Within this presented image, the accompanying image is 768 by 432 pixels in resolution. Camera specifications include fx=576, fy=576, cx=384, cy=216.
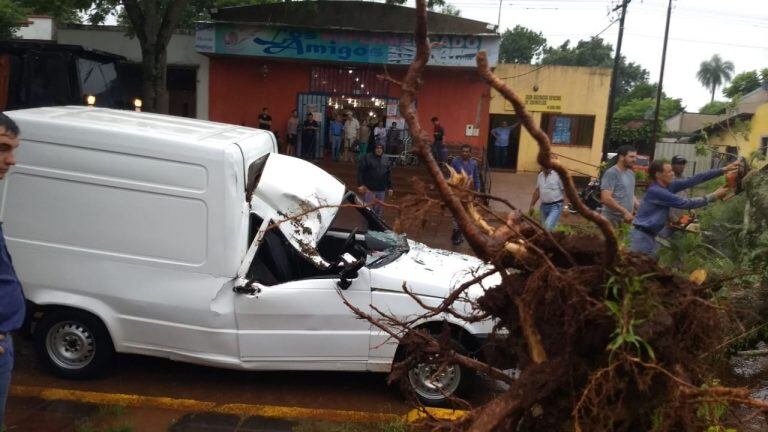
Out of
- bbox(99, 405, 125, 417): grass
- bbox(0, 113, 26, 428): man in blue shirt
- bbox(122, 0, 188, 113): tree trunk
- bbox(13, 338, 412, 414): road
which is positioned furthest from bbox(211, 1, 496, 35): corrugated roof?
bbox(0, 113, 26, 428): man in blue shirt

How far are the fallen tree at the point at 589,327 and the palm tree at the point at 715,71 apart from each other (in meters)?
84.7

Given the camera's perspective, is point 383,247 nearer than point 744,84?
Yes

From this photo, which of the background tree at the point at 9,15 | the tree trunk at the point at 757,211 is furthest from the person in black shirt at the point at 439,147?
the background tree at the point at 9,15

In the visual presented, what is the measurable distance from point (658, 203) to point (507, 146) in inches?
668

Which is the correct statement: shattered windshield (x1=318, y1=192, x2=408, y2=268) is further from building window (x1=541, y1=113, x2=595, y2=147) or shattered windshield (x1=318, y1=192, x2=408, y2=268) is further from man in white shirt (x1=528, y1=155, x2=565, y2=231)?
building window (x1=541, y1=113, x2=595, y2=147)

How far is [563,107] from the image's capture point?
70.7 ft

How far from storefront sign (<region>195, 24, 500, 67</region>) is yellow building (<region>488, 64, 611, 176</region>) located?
4.95m

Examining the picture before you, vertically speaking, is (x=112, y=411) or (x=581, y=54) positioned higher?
(x=581, y=54)

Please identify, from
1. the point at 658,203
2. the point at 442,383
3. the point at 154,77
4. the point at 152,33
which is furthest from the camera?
the point at 154,77

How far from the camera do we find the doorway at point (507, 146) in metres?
22.2

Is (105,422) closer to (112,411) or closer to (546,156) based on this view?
(112,411)

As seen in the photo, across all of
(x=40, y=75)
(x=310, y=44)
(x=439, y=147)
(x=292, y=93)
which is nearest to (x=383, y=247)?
(x=40, y=75)

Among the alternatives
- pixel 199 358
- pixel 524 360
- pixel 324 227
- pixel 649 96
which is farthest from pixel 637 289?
pixel 649 96

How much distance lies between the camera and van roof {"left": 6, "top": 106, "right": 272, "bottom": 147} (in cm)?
438
